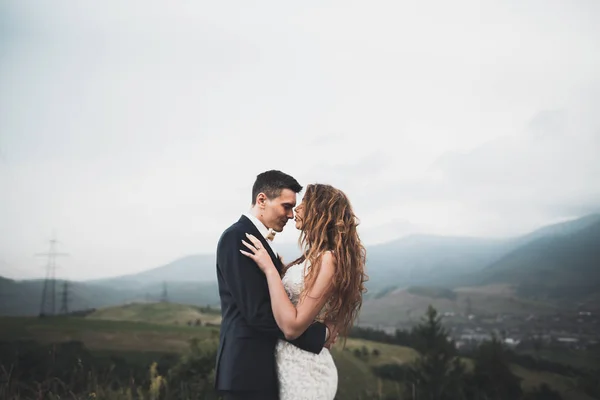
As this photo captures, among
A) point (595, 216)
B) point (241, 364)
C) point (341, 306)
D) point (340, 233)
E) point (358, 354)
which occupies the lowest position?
point (358, 354)

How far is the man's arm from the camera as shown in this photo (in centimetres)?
231

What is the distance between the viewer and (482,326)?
8.49 m

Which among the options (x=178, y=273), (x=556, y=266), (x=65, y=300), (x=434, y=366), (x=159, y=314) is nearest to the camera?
(x=65, y=300)

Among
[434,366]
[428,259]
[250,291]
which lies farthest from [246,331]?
[428,259]

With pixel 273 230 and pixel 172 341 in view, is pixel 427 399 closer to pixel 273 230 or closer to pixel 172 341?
pixel 172 341

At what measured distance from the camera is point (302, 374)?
240cm

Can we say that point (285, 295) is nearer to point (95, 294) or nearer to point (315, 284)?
point (315, 284)

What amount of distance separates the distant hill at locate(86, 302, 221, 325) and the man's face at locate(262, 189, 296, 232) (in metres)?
5.57

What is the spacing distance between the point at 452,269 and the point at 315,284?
24.0 feet

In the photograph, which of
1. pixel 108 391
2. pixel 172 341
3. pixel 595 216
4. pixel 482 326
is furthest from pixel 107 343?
pixel 595 216

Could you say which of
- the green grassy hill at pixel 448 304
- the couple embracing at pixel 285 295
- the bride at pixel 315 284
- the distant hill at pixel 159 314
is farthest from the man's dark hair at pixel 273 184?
the green grassy hill at pixel 448 304

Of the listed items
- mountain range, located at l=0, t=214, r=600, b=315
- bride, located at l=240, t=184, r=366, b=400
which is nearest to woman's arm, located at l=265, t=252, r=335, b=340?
bride, located at l=240, t=184, r=366, b=400

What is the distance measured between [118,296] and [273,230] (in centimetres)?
574

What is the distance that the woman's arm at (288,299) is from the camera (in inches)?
91.1
